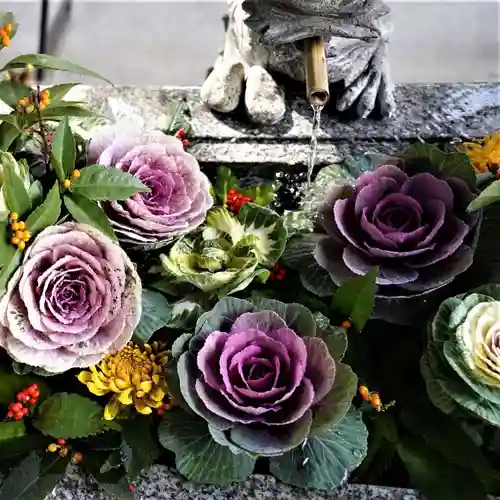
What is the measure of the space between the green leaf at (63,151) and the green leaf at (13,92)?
0.33 feet

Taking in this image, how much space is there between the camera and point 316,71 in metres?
0.78

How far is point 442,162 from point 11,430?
46 cm

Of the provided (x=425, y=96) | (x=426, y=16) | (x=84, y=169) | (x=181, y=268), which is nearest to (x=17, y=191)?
(x=84, y=169)

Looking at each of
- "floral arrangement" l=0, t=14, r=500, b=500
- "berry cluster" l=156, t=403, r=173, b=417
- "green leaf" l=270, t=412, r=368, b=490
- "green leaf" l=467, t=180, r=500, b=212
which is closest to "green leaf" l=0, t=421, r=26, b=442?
"floral arrangement" l=0, t=14, r=500, b=500

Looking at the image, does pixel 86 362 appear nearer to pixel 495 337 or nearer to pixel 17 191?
pixel 17 191

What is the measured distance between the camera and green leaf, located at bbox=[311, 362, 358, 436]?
2.00 ft

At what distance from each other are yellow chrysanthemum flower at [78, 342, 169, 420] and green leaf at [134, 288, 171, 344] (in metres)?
0.02

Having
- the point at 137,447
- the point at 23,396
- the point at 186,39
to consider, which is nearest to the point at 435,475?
the point at 137,447

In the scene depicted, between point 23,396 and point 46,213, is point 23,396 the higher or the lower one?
the lower one

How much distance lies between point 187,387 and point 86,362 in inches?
3.5

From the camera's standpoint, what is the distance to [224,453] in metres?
0.63

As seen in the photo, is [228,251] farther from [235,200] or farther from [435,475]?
[435,475]

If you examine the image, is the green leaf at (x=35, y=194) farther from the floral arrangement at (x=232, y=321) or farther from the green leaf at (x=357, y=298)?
the green leaf at (x=357, y=298)

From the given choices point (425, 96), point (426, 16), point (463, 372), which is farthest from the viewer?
point (426, 16)
